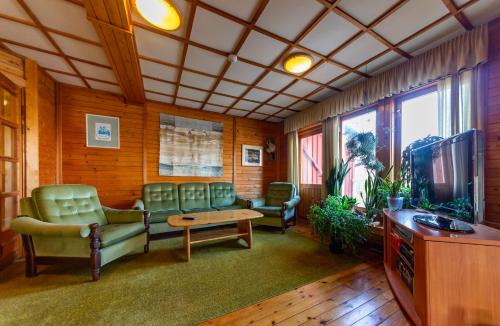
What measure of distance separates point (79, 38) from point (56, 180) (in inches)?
90.9

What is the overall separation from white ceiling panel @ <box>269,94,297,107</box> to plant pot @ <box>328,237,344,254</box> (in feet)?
8.36

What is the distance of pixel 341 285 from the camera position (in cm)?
184

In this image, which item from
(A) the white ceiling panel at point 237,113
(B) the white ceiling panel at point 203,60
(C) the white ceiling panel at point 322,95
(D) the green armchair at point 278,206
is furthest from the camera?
(A) the white ceiling panel at point 237,113

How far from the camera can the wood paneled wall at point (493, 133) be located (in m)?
1.78

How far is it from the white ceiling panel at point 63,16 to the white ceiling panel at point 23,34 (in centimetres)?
25

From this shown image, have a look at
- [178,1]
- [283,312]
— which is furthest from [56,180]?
[283,312]

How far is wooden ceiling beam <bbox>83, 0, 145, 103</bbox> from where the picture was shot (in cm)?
151

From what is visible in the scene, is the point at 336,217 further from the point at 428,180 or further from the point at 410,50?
the point at 410,50

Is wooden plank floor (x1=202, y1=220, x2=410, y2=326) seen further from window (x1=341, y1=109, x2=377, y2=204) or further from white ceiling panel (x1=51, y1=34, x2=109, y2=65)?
white ceiling panel (x1=51, y1=34, x2=109, y2=65)

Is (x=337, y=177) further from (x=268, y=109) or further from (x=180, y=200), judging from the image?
(x=180, y=200)

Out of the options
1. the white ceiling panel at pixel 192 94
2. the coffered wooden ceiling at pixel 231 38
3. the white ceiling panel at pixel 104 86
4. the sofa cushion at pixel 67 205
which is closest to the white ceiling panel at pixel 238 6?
the coffered wooden ceiling at pixel 231 38

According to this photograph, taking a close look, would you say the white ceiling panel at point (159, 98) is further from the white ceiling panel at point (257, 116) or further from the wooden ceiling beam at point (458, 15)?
the wooden ceiling beam at point (458, 15)

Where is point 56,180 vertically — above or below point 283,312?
above

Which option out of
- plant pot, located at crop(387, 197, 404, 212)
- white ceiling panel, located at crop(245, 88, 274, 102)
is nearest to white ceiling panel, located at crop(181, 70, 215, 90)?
white ceiling panel, located at crop(245, 88, 274, 102)
